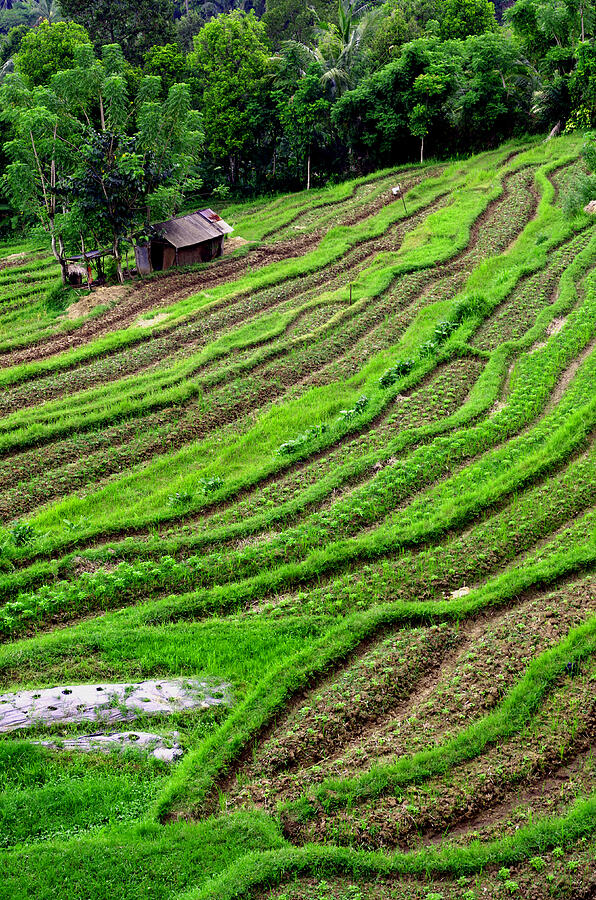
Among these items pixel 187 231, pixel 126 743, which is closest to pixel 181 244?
pixel 187 231

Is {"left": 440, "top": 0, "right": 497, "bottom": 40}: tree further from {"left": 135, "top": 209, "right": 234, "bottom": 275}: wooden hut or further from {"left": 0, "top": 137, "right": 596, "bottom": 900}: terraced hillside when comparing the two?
{"left": 0, "top": 137, "right": 596, "bottom": 900}: terraced hillside

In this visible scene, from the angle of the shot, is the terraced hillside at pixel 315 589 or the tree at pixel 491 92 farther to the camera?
the tree at pixel 491 92

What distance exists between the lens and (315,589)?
58.2ft

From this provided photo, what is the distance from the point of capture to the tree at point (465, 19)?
63.3 meters

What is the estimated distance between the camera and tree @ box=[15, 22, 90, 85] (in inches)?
2133

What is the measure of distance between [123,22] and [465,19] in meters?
27.6

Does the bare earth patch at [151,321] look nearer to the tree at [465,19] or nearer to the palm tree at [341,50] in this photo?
the palm tree at [341,50]

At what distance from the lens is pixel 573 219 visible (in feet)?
125

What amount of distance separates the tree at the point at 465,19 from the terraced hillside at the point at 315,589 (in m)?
37.1

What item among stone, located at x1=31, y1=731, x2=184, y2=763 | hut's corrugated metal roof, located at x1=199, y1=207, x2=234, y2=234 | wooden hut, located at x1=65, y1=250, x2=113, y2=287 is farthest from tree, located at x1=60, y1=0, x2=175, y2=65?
stone, located at x1=31, y1=731, x2=184, y2=763

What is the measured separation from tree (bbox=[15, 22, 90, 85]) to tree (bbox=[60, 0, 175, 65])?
27.9 feet

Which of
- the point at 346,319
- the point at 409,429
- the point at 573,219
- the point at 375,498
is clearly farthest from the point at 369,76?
the point at 375,498

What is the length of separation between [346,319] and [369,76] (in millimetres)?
35106

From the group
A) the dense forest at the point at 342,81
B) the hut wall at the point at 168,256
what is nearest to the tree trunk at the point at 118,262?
the hut wall at the point at 168,256
